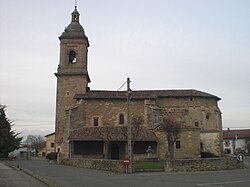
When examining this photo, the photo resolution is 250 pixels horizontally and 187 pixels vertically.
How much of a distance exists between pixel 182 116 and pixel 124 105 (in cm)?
790

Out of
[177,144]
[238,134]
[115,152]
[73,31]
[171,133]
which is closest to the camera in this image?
[171,133]

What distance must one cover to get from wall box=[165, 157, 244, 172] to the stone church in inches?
343

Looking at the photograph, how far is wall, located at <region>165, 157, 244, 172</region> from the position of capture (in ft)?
79.4

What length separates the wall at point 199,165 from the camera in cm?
2420

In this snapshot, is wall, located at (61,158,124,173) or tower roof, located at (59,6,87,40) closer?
wall, located at (61,158,124,173)

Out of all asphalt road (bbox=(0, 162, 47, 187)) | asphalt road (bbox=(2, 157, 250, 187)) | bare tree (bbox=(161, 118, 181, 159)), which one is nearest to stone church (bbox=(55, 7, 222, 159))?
bare tree (bbox=(161, 118, 181, 159))

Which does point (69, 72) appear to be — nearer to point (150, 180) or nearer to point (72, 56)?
point (72, 56)

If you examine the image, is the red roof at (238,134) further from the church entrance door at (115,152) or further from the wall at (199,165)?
the wall at (199,165)

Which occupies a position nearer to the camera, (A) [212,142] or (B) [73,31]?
(A) [212,142]

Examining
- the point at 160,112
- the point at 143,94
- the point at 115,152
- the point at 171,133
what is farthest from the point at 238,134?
the point at 115,152

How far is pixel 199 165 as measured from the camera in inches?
987

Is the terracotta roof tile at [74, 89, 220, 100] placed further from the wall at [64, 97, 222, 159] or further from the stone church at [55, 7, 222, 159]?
the wall at [64, 97, 222, 159]

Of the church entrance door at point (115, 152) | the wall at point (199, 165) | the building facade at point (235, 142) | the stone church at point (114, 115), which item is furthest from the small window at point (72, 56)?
the building facade at point (235, 142)

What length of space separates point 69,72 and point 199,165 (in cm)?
2366
